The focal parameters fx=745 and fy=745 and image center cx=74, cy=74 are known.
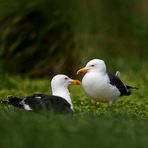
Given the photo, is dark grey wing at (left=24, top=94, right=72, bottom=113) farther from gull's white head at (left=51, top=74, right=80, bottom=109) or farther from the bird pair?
gull's white head at (left=51, top=74, right=80, bottom=109)

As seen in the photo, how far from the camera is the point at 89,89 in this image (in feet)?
32.9

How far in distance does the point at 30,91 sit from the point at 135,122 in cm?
569

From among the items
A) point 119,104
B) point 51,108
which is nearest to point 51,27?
point 119,104

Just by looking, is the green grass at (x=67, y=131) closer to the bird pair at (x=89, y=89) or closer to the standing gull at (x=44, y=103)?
the standing gull at (x=44, y=103)

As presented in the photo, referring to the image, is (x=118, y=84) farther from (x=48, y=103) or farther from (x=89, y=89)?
(x=48, y=103)

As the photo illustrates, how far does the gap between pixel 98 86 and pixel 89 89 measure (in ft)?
0.44

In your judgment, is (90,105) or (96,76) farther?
(90,105)

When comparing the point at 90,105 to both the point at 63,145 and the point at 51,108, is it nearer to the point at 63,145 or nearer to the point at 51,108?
the point at 51,108

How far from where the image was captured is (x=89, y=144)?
6336 millimetres

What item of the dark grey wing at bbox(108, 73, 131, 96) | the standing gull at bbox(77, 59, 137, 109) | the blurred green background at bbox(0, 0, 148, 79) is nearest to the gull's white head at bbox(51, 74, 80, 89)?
the standing gull at bbox(77, 59, 137, 109)

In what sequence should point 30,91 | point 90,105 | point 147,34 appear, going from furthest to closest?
point 147,34 < point 30,91 < point 90,105

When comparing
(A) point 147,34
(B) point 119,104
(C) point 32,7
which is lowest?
(B) point 119,104

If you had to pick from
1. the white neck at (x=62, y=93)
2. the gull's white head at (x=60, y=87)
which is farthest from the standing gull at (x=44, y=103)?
the gull's white head at (x=60, y=87)

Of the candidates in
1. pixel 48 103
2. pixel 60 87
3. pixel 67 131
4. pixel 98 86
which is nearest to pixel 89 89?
pixel 98 86
